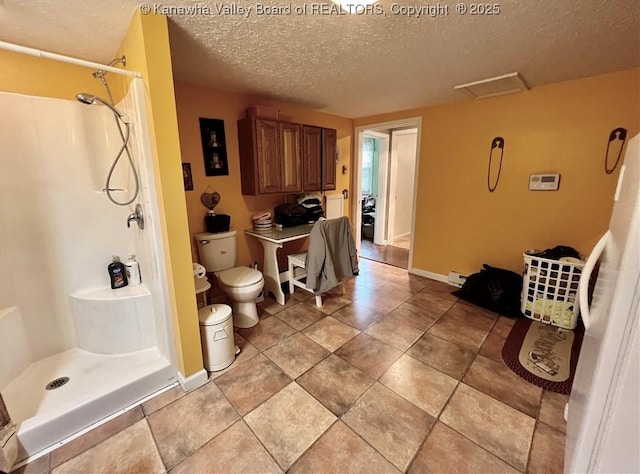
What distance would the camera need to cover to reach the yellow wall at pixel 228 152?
240cm

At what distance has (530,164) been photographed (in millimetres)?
2576

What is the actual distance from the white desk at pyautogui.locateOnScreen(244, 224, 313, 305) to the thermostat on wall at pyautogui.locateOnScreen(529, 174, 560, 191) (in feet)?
7.30

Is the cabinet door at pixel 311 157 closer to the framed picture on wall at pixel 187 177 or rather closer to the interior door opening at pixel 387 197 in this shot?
the interior door opening at pixel 387 197

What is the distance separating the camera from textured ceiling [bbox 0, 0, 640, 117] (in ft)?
4.39

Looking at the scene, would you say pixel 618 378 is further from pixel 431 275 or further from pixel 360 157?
pixel 360 157

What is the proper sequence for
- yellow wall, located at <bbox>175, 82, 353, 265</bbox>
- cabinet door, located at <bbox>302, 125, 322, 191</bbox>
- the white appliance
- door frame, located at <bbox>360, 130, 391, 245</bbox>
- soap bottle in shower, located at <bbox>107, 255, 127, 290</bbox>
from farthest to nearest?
door frame, located at <bbox>360, 130, 391, 245</bbox>, cabinet door, located at <bbox>302, 125, 322, 191</bbox>, yellow wall, located at <bbox>175, 82, 353, 265</bbox>, soap bottle in shower, located at <bbox>107, 255, 127, 290</bbox>, the white appliance

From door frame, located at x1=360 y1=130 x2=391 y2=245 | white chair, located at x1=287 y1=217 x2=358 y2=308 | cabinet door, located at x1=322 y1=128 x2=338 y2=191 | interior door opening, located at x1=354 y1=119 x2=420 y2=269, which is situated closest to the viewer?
white chair, located at x1=287 y1=217 x2=358 y2=308

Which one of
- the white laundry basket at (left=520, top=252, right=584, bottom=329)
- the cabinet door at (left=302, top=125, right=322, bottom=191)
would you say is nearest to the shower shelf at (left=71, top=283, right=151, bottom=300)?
the cabinet door at (left=302, top=125, right=322, bottom=191)

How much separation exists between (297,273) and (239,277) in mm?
825

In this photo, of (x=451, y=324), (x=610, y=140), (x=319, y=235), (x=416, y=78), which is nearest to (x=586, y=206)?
(x=610, y=140)

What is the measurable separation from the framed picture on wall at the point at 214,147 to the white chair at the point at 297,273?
1.13 metres

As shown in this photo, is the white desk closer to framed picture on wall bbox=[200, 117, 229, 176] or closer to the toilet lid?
the toilet lid

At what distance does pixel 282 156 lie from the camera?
2838 millimetres

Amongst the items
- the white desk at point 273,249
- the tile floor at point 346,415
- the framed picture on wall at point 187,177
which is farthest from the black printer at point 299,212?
the tile floor at point 346,415
